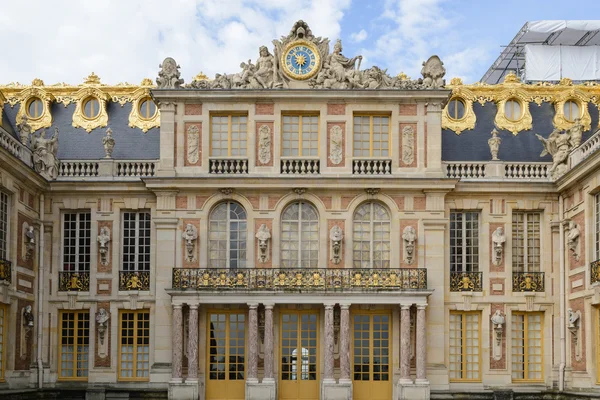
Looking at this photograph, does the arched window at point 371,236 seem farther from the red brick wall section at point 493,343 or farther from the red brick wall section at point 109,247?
the red brick wall section at point 109,247

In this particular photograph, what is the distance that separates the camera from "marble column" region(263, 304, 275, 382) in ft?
105

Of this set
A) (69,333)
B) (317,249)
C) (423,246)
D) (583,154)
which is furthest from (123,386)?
(583,154)

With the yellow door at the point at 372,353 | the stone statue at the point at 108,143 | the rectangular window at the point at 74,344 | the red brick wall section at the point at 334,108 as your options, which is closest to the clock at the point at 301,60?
the red brick wall section at the point at 334,108

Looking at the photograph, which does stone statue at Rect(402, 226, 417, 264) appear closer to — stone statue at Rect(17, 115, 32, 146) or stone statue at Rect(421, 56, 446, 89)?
stone statue at Rect(421, 56, 446, 89)

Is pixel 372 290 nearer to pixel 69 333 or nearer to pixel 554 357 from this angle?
pixel 554 357

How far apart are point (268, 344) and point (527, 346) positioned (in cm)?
857

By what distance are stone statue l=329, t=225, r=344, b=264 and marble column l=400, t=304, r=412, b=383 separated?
8.86ft

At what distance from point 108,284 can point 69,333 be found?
2116mm

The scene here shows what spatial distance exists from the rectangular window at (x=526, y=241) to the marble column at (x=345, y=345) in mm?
6036

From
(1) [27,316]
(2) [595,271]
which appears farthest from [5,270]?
(2) [595,271]

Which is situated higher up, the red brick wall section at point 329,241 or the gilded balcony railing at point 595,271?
the red brick wall section at point 329,241

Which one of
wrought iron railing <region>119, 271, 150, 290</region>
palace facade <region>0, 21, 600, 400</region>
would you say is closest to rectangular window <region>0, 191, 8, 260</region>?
palace facade <region>0, 21, 600, 400</region>

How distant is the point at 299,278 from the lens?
107 feet

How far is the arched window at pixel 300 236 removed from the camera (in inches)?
1316
